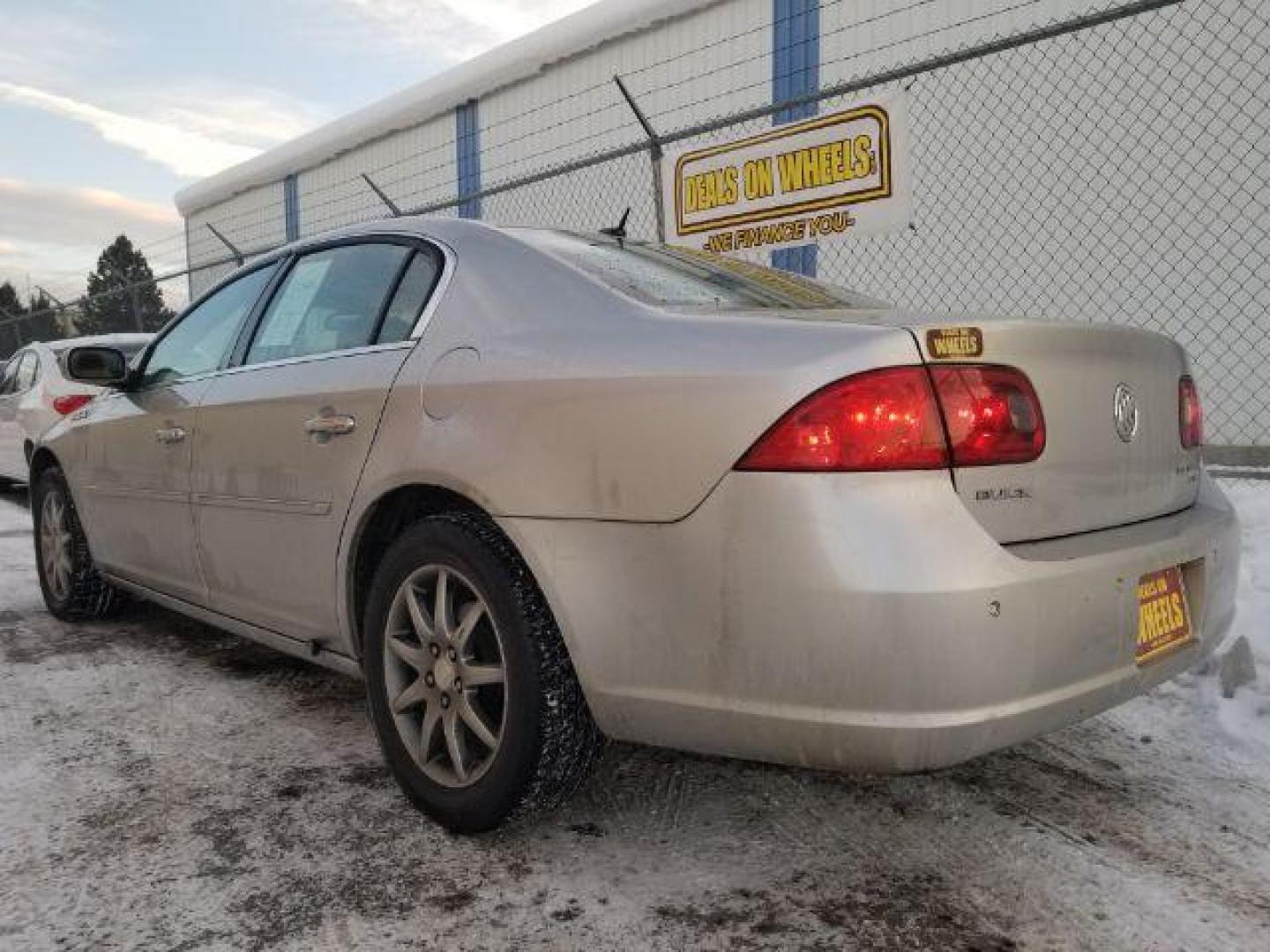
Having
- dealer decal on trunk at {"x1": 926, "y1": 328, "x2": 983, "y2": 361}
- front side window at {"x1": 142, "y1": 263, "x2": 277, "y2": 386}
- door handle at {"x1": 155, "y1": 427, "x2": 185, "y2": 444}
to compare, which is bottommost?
door handle at {"x1": 155, "y1": 427, "x2": 185, "y2": 444}

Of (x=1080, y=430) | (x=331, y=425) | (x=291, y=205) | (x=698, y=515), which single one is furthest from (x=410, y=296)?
(x=291, y=205)

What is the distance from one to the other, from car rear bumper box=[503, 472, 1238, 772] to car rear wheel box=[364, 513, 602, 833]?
12 centimetres

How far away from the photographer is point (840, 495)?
176cm

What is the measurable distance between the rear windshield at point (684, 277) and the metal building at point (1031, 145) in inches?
99.9

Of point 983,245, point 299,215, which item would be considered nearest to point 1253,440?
point 983,245

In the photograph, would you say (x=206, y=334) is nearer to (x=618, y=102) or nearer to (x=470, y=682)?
(x=470, y=682)

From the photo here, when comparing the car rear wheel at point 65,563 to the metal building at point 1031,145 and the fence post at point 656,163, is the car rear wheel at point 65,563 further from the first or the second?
the metal building at point 1031,145

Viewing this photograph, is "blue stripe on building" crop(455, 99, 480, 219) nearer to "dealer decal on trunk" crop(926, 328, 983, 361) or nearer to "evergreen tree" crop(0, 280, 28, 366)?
"evergreen tree" crop(0, 280, 28, 366)

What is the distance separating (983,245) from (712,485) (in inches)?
273

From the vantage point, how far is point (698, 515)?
6.13 ft

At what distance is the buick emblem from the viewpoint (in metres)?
2.13

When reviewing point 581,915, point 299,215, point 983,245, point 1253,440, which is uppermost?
point 299,215

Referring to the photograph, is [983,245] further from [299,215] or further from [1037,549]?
[299,215]

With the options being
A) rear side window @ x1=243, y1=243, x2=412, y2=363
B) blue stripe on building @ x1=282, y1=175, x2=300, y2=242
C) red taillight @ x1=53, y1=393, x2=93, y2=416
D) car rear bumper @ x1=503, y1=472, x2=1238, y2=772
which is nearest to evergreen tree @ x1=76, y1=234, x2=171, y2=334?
blue stripe on building @ x1=282, y1=175, x2=300, y2=242
